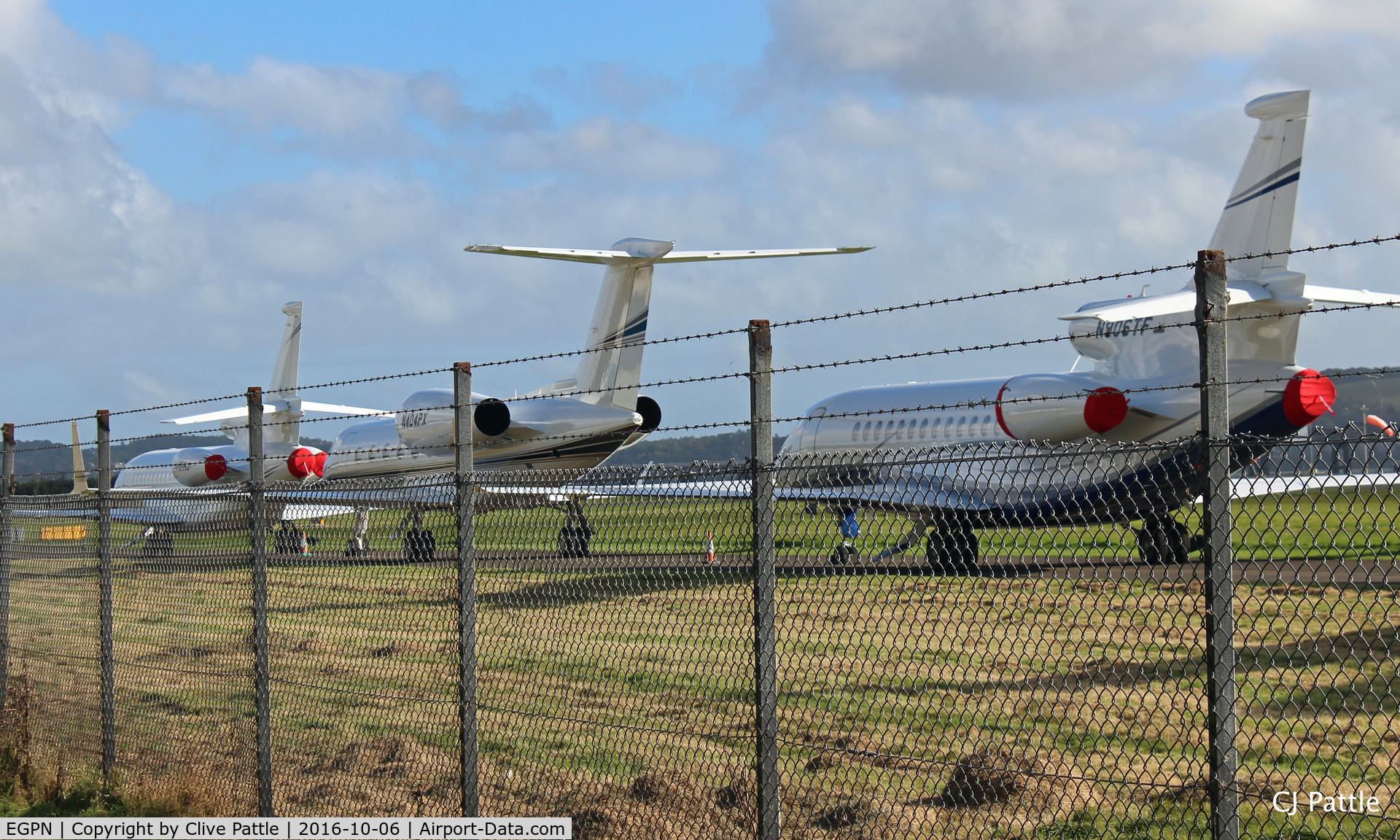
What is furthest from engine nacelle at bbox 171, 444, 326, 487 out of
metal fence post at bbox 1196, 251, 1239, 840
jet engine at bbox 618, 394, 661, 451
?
metal fence post at bbox 1196, 251, 1239, 840

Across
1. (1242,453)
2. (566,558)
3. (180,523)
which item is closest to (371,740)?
(180,523)

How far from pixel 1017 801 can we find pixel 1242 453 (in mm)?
2131

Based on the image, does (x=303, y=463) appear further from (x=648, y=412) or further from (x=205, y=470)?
(x=648, y=412)

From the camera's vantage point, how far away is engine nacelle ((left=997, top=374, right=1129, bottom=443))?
16531mm

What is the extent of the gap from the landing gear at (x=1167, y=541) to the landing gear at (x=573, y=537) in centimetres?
257

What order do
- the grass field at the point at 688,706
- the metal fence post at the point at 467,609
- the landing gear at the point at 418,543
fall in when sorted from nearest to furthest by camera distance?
the grass field at the point at 688,706 → the metal fence post at the point at 467,609 → the landing gear at the point at 418,543

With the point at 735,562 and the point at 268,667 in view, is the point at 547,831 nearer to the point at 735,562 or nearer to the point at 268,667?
the point at 735,562

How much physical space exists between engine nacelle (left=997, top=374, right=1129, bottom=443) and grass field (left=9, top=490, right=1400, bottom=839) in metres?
6.10

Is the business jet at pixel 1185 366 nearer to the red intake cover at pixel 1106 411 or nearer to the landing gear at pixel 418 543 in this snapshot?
the red intake cover at pixel 1106 411

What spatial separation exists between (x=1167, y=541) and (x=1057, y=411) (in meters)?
13.5

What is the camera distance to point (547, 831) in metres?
5.67

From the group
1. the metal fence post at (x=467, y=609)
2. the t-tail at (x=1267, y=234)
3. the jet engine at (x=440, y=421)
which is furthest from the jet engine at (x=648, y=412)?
the metal fence post at (x=467, y=609)

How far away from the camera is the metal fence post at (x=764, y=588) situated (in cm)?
456

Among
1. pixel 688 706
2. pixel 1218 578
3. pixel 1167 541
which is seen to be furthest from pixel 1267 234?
pixel 1218 578
